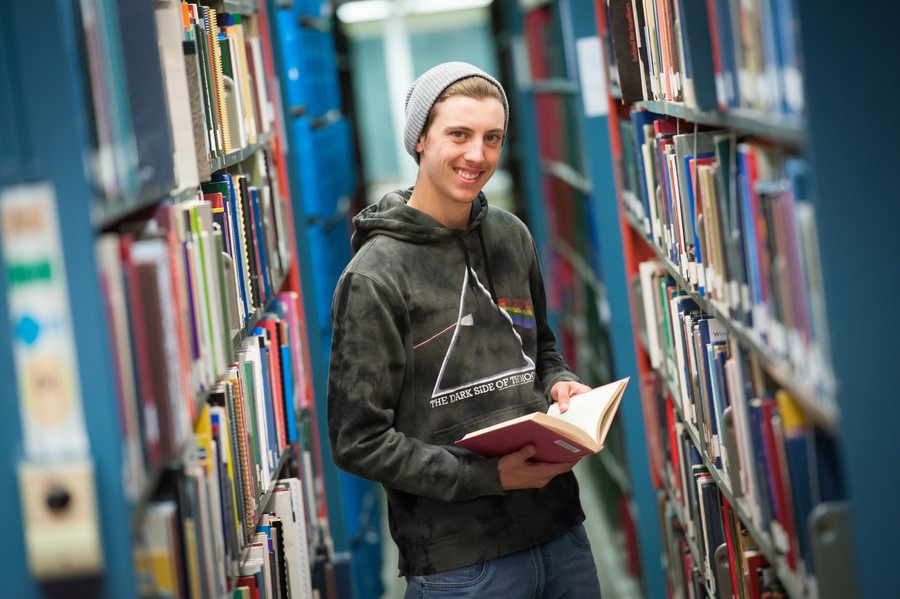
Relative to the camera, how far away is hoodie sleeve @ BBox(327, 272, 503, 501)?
1.70 m

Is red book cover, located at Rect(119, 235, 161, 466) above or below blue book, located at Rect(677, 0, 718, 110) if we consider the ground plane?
below

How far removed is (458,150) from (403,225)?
18cm

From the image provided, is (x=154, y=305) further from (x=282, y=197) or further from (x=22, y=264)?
(x=282, y=197)

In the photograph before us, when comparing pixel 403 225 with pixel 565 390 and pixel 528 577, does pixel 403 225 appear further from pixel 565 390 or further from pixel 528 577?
pixel 528 577

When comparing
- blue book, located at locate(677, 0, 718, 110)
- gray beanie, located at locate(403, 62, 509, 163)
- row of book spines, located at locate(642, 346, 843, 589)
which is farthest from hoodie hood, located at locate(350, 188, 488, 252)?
row of book spines, located at locate(642, 346, 843, 589)

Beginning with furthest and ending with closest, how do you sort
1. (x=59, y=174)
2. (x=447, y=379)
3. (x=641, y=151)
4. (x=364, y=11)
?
(x=364, y=11) < (x=641, y=151) < (x=447, y=379) < (x=59, y=174)

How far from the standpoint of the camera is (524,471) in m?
1.77

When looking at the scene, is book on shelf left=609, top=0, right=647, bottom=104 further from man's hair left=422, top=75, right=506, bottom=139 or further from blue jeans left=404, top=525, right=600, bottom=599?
blue jeans left=404, top=525, right=600, bottom=599

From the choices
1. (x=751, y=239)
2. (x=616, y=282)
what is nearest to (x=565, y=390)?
(x=751, y=239)

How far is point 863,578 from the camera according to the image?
45.0 inches

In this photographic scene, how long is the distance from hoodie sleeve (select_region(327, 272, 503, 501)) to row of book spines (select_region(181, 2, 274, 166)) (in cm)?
41

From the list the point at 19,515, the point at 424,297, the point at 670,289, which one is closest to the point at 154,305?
the point at 19,515

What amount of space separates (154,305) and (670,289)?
1577 mm

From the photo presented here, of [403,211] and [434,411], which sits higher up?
[403,211]
